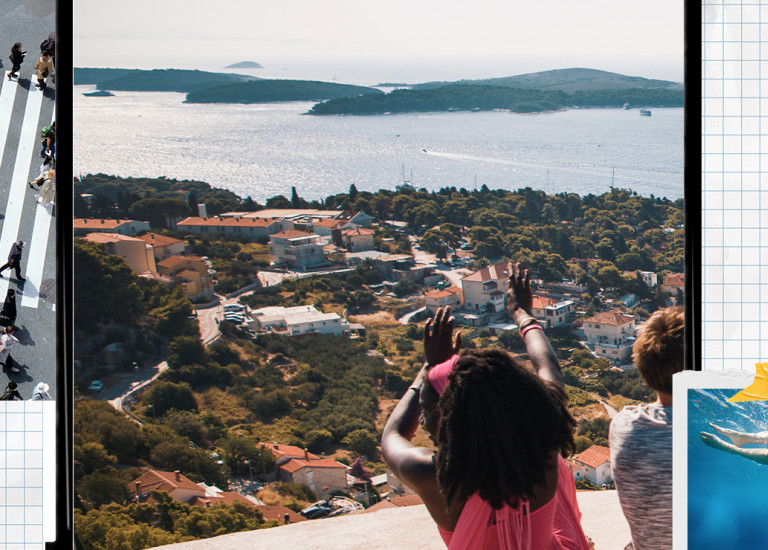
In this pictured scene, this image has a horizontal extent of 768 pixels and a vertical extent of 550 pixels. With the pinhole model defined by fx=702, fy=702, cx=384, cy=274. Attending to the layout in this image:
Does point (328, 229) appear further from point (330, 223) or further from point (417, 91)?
point (417, 91)

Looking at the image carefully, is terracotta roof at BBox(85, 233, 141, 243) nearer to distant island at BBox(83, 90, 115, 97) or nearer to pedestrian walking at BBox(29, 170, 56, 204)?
distant island at BBox(83, 90, 115, 97)

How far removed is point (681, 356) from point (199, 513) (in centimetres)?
1158

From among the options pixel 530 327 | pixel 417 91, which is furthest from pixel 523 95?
pixel 530 327

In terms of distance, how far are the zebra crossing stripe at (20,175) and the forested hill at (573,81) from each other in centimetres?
751

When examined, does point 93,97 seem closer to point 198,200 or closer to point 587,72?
point 198,200

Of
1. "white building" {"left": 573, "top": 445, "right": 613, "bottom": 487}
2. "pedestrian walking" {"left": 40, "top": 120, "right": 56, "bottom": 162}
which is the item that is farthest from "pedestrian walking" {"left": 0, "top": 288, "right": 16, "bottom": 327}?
"white building" {"left": 573, "top": 445, "right": 613, "bottom": 487}

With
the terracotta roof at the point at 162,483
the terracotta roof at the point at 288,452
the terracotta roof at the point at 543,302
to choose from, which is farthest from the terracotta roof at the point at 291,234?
the terracotta roof at the point at 162,483

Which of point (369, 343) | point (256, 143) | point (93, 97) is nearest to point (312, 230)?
point (369, 343)

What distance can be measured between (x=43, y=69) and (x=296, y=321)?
15.9 m

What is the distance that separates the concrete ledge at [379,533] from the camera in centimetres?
225

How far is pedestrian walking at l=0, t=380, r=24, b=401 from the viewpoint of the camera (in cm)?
148

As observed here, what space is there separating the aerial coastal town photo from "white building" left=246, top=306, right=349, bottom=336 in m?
0.06

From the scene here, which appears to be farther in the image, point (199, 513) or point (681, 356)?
point (199, 513)

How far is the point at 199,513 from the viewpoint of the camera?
11695 mm
